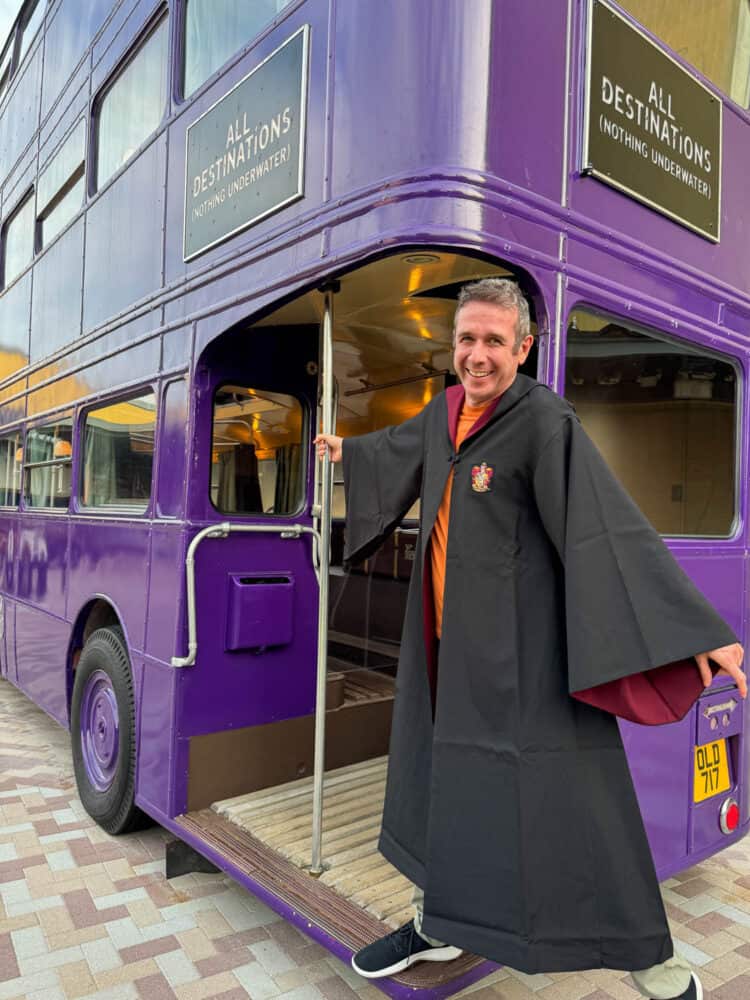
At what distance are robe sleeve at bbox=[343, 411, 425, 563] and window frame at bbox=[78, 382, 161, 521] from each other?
1312 millimetres

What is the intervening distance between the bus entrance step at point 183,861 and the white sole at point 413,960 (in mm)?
1271

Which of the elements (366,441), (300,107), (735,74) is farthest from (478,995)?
(735,74)

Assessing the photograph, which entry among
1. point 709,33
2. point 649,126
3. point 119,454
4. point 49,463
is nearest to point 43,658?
point 49,463

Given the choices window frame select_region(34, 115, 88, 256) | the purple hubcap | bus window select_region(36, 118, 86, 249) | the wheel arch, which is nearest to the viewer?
the purple hubcap

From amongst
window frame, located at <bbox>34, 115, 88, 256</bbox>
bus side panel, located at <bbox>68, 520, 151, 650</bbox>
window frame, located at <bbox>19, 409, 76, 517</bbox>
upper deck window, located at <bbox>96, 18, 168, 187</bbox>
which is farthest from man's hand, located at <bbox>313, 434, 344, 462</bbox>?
window frame, located at <bbox>34, 115, 88, 256</bbox>

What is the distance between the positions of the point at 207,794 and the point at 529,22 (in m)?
3.04

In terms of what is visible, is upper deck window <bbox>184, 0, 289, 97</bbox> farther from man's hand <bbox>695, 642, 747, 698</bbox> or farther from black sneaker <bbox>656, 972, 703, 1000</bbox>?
black sneaker <bbox>656, 972, 703, 1000</bbox>

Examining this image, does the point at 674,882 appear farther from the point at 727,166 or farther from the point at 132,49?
the point at 132,49

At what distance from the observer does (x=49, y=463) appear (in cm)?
512

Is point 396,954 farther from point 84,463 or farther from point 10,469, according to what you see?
point 10,469

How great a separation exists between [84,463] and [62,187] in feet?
6.99

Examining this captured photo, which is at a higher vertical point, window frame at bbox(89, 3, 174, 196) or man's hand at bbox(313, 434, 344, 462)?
window frame at bbox(89, 3, 174, 196)

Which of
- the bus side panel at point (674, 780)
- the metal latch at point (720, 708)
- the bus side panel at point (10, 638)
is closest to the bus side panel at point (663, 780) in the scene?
the bus side panel at point (674, 780)

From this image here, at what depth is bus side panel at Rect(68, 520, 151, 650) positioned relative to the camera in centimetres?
344
